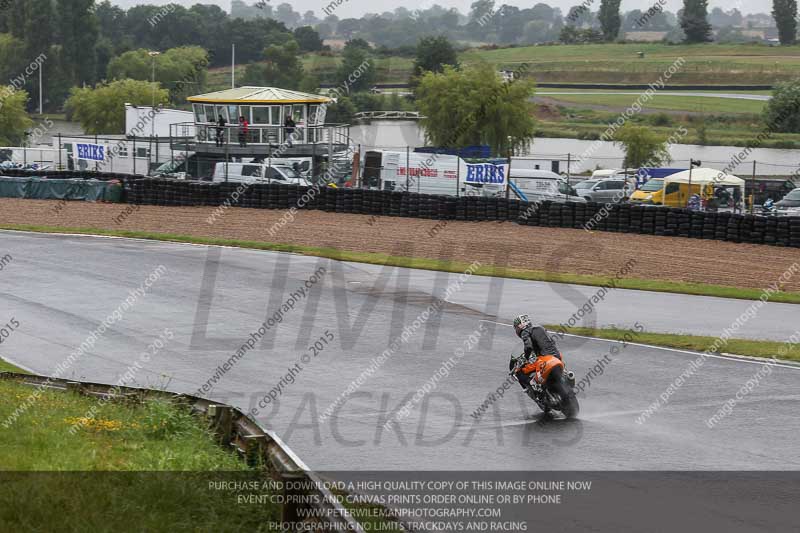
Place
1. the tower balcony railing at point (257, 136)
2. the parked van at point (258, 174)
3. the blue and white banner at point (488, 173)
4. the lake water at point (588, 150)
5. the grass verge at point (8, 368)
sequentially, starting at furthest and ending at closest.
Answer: the lake water at point (588, 150), the tower balcony railing at point (257, 136), the parked van at point (258, 174), the blue and white banner at point (488, 173), the grass verge at point (8, 368)

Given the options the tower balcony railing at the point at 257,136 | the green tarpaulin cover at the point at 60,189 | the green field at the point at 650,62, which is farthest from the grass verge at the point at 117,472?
the green field at the point at 650,62

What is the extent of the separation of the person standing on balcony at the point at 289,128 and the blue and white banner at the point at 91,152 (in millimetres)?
10189

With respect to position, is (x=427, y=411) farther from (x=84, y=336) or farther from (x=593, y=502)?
(x=84, y=336)

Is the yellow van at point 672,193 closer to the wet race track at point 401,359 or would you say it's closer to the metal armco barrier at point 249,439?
the wet race track at point 401,359

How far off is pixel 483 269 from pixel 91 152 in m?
35.6

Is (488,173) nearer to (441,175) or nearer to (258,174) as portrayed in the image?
(441,175)

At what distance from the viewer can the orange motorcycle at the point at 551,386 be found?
1274 cm

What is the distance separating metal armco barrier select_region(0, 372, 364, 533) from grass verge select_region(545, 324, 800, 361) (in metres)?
9.43

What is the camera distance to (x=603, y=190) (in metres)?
47.1

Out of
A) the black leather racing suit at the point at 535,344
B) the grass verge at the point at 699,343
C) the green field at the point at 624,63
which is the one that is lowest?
the grass verge at the point at 699,343

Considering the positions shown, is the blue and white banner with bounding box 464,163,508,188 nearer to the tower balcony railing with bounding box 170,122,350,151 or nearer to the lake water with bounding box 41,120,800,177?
the tower balcony railing with bounding box 170,122,350,151

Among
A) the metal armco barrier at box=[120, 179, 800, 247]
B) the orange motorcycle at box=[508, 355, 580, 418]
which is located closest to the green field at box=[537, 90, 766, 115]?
the metal armco barrier at box=[120, 179, 800, 247]

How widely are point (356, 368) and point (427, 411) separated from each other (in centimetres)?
277

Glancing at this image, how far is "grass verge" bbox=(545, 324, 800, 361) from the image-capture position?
1711 centimetres
